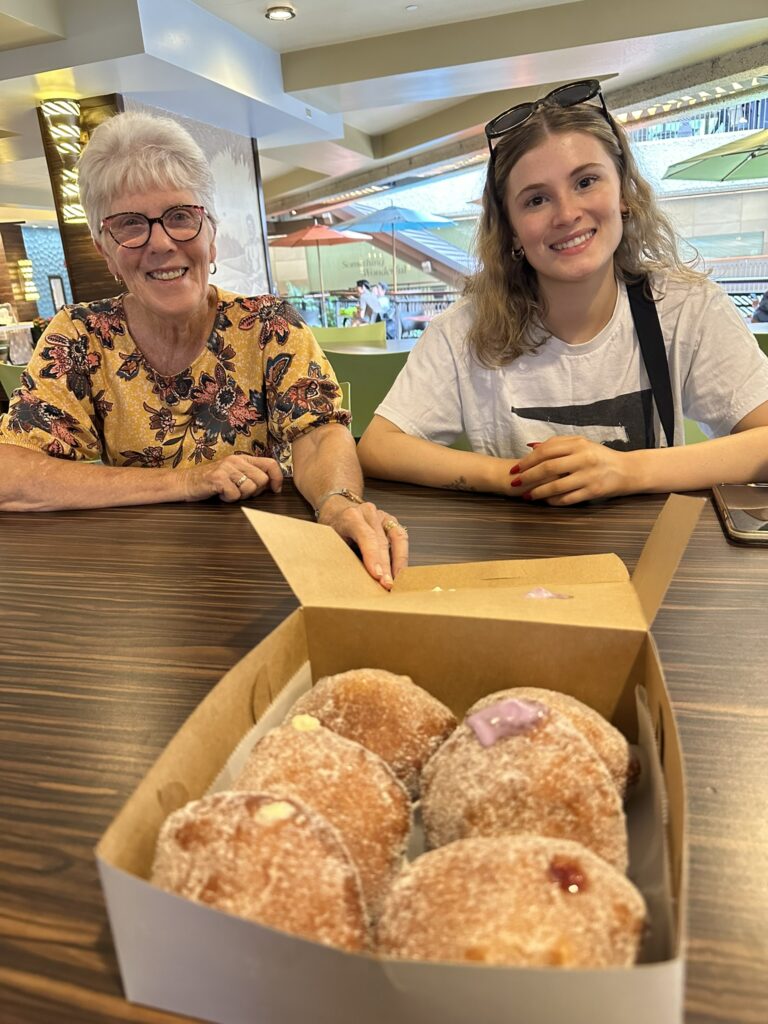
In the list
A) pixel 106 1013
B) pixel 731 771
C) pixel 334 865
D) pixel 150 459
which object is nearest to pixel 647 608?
pixel 731 771

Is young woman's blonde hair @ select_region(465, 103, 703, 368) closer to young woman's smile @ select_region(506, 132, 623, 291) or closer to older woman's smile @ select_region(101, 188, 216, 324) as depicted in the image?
A: young woman's smile @ select_region(506, 132, 623, 291)

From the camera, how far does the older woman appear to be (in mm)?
1304

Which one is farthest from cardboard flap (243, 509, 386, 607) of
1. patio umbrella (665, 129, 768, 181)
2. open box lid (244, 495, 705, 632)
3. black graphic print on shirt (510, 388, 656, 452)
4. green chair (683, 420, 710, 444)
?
patio umbrella (665, 129, 768, 181)

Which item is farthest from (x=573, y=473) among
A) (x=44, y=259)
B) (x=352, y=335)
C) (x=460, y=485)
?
(x=44, y=259)

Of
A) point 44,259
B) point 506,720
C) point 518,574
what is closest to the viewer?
point 506,720

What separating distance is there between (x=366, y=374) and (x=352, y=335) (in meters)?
2.09

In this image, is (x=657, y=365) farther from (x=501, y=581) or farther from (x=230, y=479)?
(x=501, y=581)

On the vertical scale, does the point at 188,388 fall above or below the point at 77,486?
above

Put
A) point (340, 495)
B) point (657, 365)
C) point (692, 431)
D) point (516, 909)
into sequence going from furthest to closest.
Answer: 1. point (692, 431)
2. point (657, 365)
3. point (340, 495)
4. point (516, 909)

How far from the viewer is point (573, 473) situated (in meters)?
1.10

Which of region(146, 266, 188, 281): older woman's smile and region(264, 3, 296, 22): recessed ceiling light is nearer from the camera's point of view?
region(146, 266, 188, 281): older woman's smile

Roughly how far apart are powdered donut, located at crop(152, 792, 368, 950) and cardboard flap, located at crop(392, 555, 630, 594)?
0.33 metres

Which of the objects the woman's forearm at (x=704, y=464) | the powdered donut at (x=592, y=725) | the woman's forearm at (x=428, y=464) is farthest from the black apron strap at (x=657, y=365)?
the powdered donut at (x=592, y=725)

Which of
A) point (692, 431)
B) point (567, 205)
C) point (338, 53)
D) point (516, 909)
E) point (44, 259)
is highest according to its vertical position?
point (338, 53)
